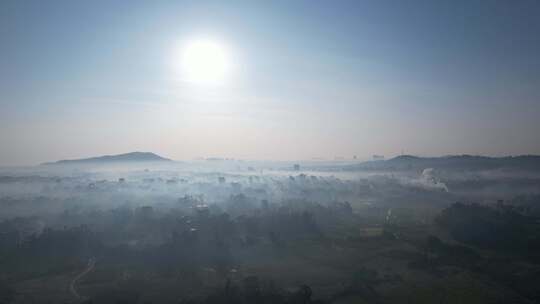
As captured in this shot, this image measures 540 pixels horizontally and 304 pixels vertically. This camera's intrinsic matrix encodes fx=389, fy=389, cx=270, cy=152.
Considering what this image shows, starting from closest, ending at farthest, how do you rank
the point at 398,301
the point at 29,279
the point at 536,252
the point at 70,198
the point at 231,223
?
the point at 398,301 → the point at 29,279 → the point at 536,252 → the point at 231,223 → the point at 70,198

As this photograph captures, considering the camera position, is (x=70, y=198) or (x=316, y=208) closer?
(x=316, y=208)

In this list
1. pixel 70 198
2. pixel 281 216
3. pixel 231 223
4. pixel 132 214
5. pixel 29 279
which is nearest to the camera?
pixel 29 279

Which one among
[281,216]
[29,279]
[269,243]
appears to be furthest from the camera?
[281,216]

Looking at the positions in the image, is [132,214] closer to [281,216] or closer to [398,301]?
[281,216]

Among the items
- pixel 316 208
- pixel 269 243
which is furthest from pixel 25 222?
pixel 316 208

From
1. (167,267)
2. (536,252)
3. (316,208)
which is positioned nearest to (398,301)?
(167,267)

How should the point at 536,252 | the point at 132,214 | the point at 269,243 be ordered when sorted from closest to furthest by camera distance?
1. the point at 536,252
2. the point at 269,243
3. the point at 132,214

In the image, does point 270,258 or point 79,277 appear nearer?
point 79,277

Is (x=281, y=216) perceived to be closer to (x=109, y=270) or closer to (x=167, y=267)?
(x=167, y=267)

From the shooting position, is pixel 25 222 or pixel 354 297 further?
pixel 25 222
